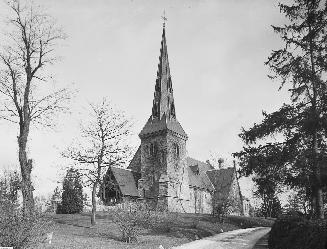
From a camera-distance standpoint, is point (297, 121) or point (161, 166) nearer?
point (297, 121)

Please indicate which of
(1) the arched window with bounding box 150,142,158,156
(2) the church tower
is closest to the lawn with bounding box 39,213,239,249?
(2) the church tower

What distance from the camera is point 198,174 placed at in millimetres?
62719

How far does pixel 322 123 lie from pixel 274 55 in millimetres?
4725

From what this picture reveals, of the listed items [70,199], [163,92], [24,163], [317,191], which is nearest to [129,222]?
[24,163]

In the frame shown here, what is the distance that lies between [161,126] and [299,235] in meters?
37.6

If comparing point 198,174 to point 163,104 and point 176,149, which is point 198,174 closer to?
point 176,149

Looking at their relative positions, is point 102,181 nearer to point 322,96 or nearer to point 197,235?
point 197,235

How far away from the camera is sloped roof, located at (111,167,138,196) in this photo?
4806 cm

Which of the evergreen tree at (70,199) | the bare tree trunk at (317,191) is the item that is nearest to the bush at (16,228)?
the bare tree trunk at (317,191)

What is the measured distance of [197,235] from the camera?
2509cm

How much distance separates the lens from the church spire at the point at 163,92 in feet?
171

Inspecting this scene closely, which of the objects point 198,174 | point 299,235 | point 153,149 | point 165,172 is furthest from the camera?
point 198,174

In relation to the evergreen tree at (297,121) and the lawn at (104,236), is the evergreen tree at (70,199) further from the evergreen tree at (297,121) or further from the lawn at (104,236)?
the evergreen tree at (297,121)

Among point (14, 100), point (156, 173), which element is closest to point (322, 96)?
point (14, 100)
